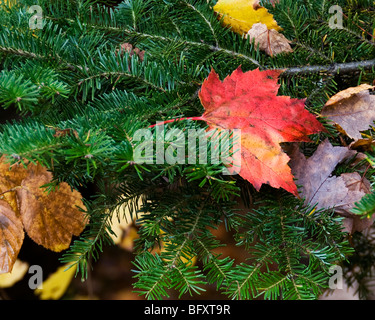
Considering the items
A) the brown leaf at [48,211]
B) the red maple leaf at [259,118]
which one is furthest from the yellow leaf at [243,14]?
the brown leaf at [48,211]

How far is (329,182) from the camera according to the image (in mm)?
591

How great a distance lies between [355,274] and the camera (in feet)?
2.61

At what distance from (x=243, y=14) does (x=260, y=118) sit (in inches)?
10.4

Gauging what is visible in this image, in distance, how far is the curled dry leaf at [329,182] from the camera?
57 centimetres

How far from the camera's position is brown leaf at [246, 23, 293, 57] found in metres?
0.69

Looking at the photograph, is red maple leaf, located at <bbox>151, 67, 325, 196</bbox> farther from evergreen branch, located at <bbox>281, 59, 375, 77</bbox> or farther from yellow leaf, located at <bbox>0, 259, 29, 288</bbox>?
yellow leaf, located at <bbox>0, 259, 29, 288</bbox>

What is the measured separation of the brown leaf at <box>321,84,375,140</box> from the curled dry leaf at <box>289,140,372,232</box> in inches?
1.5

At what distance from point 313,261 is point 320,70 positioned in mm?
338

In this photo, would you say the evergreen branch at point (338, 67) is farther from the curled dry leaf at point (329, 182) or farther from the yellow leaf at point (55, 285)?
the yellow leaf at point (55, 285)

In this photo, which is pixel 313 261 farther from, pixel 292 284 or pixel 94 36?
pixel 94 36

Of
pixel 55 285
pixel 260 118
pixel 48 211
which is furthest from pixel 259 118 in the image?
pixel 55 285

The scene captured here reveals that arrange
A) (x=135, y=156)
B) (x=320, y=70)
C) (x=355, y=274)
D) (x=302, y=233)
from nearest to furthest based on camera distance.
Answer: (x=135, y=156) < (x=302, y=233) < (x=320, y=70) < (x=355, y=274)

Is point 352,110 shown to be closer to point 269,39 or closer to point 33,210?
point 269,39
